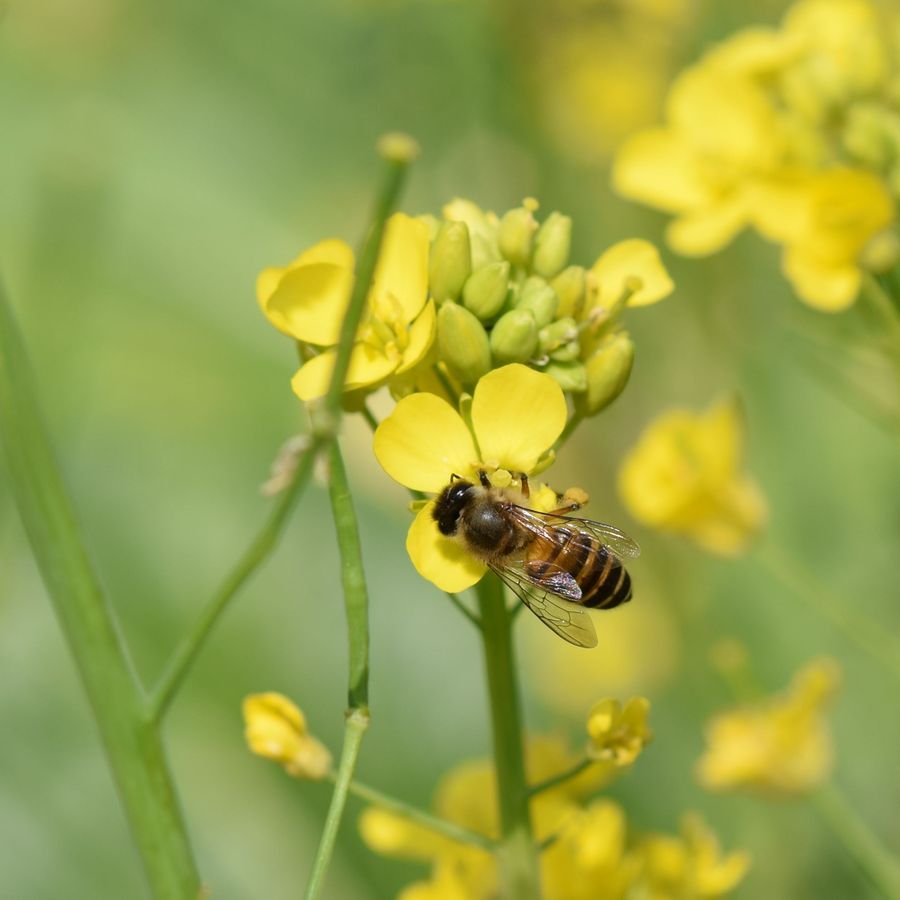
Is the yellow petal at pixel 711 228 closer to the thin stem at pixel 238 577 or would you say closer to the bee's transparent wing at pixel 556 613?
the bee's transparent wing at pixel 556 613

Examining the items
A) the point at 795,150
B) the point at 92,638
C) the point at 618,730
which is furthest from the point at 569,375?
the point at 795,150

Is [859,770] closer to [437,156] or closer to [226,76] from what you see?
[437,156]

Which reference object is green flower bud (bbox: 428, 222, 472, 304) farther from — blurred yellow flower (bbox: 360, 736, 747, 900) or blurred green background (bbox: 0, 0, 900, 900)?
blurred green background (bbox: 0, 0, 900, 900)

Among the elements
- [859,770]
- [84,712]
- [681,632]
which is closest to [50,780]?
[84,712]

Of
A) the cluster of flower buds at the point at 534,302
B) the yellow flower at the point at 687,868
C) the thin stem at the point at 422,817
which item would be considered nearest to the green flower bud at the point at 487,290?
the cluster of flower buds at the point at 534,302

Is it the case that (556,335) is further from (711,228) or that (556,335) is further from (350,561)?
(711,228)

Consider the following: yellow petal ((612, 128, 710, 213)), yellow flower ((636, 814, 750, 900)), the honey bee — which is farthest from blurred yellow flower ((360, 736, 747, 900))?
yellow petal ((612, 128, 710, 213))
